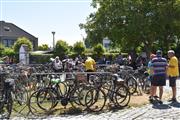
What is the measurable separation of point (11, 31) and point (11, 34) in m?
1.31

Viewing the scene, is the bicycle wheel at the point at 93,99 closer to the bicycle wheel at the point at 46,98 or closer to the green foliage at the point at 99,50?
the bicycle wheel at the point at 46,98

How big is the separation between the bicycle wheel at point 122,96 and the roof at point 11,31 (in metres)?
73.2

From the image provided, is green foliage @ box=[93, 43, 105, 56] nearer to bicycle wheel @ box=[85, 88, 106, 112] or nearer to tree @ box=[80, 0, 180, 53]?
tree @ box=[80, 0, 180, 53]

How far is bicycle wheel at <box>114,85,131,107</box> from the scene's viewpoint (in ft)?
44.8

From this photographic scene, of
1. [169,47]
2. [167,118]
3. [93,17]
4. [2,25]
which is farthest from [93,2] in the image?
[2,25]

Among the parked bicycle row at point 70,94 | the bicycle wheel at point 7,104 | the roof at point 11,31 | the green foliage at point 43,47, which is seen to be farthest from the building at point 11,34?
the bicycle wheel at point 7,104

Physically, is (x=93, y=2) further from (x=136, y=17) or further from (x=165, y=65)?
(x=165, y=65)

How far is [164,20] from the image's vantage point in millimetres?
36719

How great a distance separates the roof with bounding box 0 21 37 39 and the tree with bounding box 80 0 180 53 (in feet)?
152

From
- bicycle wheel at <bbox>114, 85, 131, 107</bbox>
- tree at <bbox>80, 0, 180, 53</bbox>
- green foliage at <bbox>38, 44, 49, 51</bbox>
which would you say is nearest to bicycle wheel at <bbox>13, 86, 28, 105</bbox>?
bicycle wheel at <bbox>114, 85, 131, 107</bbox>

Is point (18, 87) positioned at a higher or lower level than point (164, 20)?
lower

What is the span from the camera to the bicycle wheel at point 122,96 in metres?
13.6

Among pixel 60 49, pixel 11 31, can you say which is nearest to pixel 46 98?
pixel 60 49

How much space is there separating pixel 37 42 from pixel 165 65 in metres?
75.7
